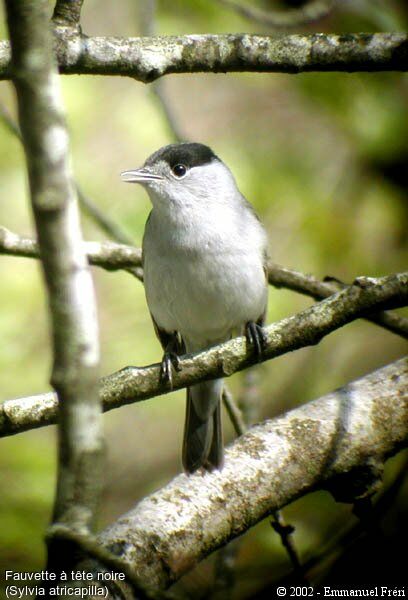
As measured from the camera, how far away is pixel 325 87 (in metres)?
5.47

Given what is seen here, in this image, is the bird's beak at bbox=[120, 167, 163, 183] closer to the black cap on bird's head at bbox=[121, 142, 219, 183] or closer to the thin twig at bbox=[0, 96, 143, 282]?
the black cap on bird's head at bbox=[121, 142, 219, 183]

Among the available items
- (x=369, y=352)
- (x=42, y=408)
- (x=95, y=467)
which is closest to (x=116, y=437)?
(x=369, y=352)

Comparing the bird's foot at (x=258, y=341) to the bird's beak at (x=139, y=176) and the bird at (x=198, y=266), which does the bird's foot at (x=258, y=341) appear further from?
the bird's beak at (x=139, y=176)

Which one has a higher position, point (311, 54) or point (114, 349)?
point (311, 54)

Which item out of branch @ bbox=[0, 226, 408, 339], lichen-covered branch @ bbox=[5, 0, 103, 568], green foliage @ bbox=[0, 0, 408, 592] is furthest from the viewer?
green foliage @ bbox=[0, 0, 408, 592]

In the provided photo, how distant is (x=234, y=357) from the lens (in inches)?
107

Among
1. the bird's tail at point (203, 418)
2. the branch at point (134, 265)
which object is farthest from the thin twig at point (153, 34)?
the bird's tail at point (203, 418)

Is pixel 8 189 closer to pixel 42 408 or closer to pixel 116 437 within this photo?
pixel 116 437

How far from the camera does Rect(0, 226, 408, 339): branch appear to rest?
351 centimetres

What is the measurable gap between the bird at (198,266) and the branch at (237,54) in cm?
128

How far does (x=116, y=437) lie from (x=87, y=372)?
5173 millimetres

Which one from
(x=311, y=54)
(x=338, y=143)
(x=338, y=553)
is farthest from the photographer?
(x=338, y=143)

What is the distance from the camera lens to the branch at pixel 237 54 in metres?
2.73

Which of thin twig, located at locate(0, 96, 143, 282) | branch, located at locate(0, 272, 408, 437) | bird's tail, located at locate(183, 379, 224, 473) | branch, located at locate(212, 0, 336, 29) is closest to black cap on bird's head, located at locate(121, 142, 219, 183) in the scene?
thin twig, located at locate(0, 96, 143, 282)
